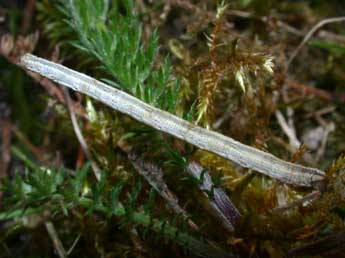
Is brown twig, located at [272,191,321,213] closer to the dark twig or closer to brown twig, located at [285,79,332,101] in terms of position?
the dark twig

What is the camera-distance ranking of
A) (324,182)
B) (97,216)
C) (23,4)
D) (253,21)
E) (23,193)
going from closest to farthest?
(324,182), (23,193), (97,216), (253,21), (23,4)

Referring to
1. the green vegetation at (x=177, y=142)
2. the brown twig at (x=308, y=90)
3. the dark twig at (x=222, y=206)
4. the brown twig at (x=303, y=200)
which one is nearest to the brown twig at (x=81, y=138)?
the green vegetation at (x=177, y=142)

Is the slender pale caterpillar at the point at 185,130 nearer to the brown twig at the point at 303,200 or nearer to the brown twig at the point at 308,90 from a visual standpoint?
the brown twig at the point at 303,200

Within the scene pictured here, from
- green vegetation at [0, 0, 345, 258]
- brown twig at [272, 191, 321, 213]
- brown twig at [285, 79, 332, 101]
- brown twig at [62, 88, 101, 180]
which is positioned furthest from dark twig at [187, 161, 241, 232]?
brown twig at [285, 79, 332, 101]

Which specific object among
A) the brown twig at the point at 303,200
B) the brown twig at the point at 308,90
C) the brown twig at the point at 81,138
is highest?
the brown twig at the point at 308,90

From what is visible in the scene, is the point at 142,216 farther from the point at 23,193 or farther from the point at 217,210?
the point at 23,193

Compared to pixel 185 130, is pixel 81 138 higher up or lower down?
lower down

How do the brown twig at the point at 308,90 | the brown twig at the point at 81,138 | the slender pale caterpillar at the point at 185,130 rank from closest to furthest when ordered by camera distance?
the slender pale caterpillar at the point at 185,130 < the brown twig at the point at 81,138 < the brown twig at the point at 308,90

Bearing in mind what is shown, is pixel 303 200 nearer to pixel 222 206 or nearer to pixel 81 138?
pixel 222 206

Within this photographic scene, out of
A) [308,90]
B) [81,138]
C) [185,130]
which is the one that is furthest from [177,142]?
[308,90]

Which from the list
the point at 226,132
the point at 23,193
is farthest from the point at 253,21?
the point at 23,193

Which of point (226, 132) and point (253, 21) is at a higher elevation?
point (253, 21)
